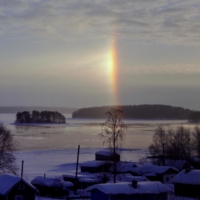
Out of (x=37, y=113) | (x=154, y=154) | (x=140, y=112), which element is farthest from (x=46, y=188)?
(x=140, y=112)

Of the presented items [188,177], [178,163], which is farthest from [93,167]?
[188,177]

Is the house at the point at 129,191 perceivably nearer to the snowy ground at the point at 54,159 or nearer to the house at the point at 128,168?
the snowy ground at the point at 54,159

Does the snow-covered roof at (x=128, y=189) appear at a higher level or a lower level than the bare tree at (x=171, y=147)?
lower

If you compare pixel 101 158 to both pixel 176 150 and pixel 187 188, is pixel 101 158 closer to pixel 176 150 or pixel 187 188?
pixel 176 150

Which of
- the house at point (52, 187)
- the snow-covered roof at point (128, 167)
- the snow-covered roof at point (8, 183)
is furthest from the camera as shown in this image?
the snow-covered roof at point (128, 167)

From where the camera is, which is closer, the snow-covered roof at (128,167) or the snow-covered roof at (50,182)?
the snow-covered roof at (50,182)

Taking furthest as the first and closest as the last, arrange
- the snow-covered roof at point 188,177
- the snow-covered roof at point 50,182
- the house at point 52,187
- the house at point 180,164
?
the house at point 180,164
the snow-covered roof at point 50,182
the house at point 52,187
the snow-covered roof at point 188,177

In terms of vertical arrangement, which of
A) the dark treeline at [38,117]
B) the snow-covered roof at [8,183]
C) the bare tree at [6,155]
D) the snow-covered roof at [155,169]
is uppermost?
the dark treeline at [38,117]

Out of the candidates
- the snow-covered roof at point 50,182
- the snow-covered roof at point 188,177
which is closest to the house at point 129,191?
the snow-covered roof at point 188,177
